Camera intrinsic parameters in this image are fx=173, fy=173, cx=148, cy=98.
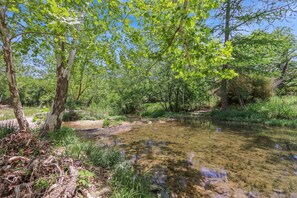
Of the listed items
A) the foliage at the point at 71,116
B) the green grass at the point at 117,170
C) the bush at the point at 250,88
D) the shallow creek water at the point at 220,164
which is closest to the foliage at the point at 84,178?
the green grass at the point at 117,170

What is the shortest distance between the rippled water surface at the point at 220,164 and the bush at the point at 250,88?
22.7ft

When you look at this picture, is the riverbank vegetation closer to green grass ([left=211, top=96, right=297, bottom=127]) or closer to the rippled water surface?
green grass ([left=211, top=96, right=297, bottom=127])

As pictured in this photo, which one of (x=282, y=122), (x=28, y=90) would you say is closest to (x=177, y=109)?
(x=282, y=122)

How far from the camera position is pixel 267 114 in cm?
1116

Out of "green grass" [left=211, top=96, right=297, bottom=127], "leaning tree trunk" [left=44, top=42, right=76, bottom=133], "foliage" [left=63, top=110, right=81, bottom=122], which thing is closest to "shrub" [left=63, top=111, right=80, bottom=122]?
"foliage" [left=63, top=110, right=81, bottom=122]

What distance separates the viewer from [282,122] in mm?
9758

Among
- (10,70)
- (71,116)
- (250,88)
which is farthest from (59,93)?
(250,88)

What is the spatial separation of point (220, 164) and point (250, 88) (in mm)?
11156

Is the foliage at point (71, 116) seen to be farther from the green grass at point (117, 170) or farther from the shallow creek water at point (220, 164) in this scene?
the green grass at point (117, 170)

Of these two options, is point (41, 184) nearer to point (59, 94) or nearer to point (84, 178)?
point (84, 178)

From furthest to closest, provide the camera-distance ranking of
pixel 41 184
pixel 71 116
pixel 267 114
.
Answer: pixel 71 116, pixel 267 114, pixel 41 184

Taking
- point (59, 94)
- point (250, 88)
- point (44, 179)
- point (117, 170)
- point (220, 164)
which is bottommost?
point (220, 164)

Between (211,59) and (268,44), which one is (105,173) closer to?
(211,59)

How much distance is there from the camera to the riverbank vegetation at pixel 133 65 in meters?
2.66
